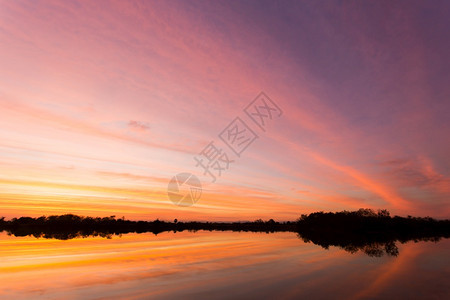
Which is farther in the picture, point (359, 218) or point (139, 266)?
point (359, 218)

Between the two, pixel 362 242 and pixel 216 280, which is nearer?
pixel 216 280

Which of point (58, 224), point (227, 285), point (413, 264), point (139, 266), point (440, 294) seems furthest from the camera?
point (58, 224)

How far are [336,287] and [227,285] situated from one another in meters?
5.99

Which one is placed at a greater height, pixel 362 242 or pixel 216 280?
pixel 362 242

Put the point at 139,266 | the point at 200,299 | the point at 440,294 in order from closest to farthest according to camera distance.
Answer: the point at 200,299
the point at 440,294
the point at 139,266

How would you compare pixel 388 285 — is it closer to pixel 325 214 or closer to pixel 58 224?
pixel 325 214

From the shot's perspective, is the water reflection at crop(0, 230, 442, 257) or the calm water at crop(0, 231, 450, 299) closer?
the calm water at crop(0, 231, 450, 299)

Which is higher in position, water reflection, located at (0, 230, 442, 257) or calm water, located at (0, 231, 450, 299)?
water reflection, located at (0, 230, 442, 257)

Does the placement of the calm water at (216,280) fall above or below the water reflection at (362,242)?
below

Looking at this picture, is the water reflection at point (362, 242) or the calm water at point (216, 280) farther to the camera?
the water reflection at point (362, 242)

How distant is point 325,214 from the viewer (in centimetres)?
14600

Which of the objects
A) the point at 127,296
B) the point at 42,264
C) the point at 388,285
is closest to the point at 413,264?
the point at 388,285

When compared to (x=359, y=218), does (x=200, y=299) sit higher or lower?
lower

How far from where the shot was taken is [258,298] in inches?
537
